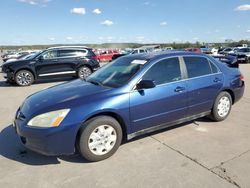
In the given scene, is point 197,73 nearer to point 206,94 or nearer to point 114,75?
point 206,94

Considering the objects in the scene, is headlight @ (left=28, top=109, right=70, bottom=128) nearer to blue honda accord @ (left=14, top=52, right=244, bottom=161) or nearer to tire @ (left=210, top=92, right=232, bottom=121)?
blue honda accord @ (left=14, top=52, right=244, bottom=161)

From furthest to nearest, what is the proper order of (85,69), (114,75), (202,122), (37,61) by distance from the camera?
1. (85,69)
2. (37,61)
3. (202,122)
4. (114,75)

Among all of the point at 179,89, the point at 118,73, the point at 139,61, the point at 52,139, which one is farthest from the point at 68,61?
the point at 52,139

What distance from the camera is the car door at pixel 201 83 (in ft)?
14.9

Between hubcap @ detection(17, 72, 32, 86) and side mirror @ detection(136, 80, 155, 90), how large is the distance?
339 inches

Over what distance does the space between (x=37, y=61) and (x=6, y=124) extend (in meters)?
6.42

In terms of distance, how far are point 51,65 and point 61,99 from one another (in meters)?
8.42

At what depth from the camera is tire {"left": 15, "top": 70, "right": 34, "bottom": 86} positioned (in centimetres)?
Result: 1094

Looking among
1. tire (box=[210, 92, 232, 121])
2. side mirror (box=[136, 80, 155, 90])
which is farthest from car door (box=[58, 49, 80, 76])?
side mirror (box=[136, 80, 155, 90])

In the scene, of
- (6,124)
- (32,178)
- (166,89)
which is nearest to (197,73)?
(166,89)

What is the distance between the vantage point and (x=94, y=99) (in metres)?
3.52

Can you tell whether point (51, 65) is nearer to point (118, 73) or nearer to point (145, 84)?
point (118, 73)

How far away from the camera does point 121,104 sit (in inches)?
144

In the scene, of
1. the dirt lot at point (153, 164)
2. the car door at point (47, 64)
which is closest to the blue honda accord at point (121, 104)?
the dirt lot at point (153, 164)
